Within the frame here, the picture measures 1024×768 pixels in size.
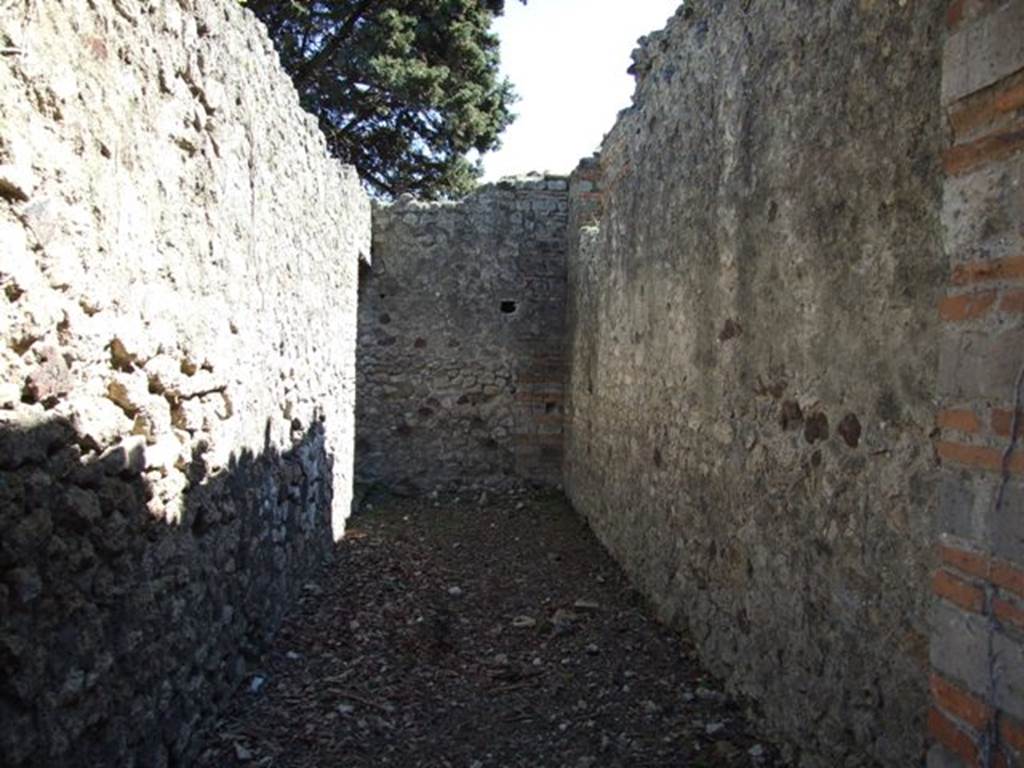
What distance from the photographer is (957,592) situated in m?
1.71

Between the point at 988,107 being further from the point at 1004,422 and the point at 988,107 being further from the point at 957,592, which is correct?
the point at 957,592

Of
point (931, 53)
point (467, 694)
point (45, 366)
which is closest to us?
point (45, 366)

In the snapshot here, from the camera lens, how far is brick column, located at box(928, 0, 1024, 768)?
156 cm

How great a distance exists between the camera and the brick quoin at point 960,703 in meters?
1.62

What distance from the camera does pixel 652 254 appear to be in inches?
188

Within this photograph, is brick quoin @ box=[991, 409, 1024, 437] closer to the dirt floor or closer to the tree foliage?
the dirt floor

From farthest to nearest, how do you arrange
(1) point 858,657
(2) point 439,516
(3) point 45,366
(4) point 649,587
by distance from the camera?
(2) point 439,516 → (4) point 649,587 → (1) point 858,657 → (3) point 45,366

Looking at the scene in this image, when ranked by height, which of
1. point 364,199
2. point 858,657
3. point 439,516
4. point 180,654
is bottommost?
point 439,516

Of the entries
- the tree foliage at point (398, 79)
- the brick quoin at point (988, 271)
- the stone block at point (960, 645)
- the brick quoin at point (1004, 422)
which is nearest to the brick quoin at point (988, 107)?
the brick quoin at point (988, 271)

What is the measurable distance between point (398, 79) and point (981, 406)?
44.9 feet

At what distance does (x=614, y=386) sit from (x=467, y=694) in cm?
278

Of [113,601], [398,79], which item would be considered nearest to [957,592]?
[113,601]

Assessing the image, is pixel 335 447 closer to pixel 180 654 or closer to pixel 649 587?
pixel 649 587

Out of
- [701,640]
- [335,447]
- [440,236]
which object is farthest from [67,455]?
[440,236]
